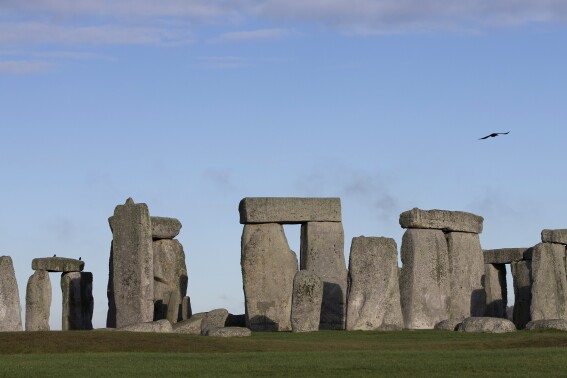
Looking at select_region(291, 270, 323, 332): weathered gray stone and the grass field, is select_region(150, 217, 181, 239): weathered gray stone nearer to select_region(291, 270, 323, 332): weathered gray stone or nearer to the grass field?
select_region(291, 270, 323, 332): weathered gray stone

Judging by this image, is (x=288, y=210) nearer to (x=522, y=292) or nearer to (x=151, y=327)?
(x=151, y=327)

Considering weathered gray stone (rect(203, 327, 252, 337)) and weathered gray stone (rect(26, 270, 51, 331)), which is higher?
weathered gray stone (rect(26, 270, 51, 331))

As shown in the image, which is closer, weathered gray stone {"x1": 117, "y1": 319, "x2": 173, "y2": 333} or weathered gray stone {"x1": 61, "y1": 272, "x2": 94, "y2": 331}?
weathered gray stone {"x1": 117, "y1": 319, "x2": 173, "y2": 333}

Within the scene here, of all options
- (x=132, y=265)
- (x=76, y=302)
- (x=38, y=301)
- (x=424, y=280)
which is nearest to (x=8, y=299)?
(x=38, y=301)

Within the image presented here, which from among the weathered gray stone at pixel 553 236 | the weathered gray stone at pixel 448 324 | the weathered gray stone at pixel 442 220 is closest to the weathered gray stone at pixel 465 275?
the weathered gray stone at pixel 442 220

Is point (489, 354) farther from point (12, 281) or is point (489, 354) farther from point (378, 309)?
point (12, 281)

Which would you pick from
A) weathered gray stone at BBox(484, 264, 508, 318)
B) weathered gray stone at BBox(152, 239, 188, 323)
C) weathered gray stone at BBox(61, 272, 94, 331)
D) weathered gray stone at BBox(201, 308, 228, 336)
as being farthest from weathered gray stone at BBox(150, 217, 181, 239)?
weathered gray stone at BBox(484, 264, 508, 318)

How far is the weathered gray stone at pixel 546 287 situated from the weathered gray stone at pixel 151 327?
30.4 feet

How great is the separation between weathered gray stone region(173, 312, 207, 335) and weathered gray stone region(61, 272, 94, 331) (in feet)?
20.3

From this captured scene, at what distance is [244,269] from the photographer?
37062 millimetres

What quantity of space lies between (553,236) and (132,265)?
439 inches

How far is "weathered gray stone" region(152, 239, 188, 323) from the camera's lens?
3768cm

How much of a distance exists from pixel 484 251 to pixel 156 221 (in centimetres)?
965

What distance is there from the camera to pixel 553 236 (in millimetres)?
39500
